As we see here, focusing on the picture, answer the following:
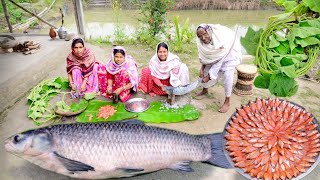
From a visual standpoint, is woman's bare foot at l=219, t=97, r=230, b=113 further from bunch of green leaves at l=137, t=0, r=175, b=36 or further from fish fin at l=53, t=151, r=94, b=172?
bunch of green leaves at l=137, t=0, r=175, b=36

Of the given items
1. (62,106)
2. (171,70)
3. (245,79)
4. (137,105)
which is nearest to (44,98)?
(62,106)

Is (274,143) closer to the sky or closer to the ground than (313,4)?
closer to the ground

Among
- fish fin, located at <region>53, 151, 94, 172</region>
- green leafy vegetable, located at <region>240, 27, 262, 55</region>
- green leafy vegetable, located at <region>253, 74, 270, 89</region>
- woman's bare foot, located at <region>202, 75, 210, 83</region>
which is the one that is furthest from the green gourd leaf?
woman's bare foot, located at <region>202, 75, 210, 83</region>

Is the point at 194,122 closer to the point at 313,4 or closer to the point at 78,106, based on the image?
the point at 78,106

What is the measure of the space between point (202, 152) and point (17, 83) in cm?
367

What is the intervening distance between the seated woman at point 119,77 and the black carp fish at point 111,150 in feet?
6.36

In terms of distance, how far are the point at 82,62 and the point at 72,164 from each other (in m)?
2.63

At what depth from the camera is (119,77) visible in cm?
420

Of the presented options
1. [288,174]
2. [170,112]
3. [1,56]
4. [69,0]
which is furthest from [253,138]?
[69,0]

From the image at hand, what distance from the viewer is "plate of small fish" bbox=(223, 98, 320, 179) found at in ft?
5.16

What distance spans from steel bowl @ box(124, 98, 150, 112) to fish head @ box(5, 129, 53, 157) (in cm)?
180

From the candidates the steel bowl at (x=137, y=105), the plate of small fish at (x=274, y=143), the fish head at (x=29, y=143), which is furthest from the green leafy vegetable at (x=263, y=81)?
the steel bowl at (x=137, y=105)

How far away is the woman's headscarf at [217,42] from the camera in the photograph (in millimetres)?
3531

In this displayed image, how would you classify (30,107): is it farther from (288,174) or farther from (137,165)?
(288,174)
